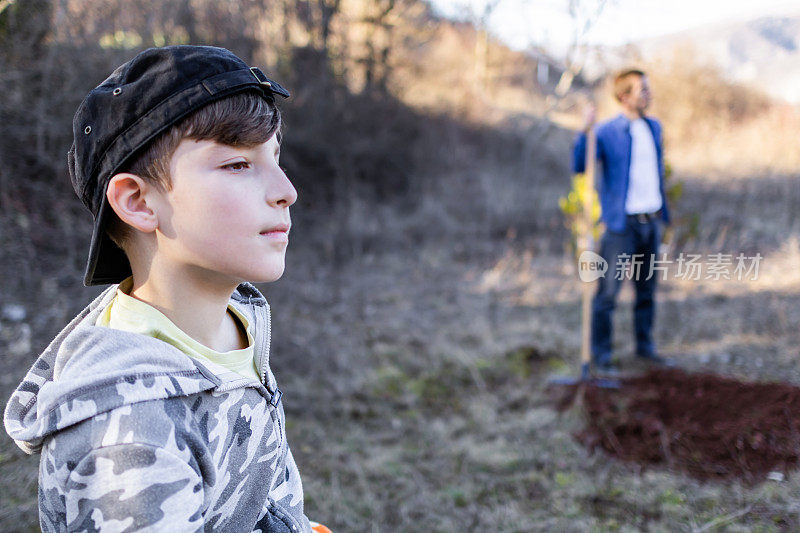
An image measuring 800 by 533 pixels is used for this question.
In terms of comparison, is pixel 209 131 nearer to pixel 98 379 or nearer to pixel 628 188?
pixel 98 379

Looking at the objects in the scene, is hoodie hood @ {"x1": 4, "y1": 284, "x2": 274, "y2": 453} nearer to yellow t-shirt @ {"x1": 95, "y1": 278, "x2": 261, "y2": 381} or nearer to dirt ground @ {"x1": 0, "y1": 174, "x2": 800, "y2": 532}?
yellow t-shirt @ {"x1": 95, "y1": 278, "x2": 261, "y2": 381}

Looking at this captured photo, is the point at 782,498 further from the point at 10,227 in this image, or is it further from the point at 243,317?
the point at 10,227

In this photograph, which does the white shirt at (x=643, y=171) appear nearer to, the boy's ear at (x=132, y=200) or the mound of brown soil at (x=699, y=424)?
the mound of brown soil at (x=699, y=424)

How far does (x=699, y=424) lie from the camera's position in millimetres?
3719

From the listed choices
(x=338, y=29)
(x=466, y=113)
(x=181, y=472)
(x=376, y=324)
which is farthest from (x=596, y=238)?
(x=466, y=113)

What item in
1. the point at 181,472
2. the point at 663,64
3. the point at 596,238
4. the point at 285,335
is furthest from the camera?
the point at 663,64

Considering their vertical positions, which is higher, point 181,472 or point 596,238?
point 181,472

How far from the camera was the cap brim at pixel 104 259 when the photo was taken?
1062mm

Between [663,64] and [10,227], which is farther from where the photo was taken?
[663,64]

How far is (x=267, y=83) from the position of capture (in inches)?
42.6

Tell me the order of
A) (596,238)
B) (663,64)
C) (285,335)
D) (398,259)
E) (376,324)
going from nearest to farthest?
(596,238), (285,335), (376,324), (398,259), (663,64)

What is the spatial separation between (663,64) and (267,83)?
1276cm

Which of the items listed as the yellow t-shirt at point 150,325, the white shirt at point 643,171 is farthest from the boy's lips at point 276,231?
the white shirt at point 643,171

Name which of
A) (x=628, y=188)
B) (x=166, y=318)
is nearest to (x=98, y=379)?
(x=166, y=318)
